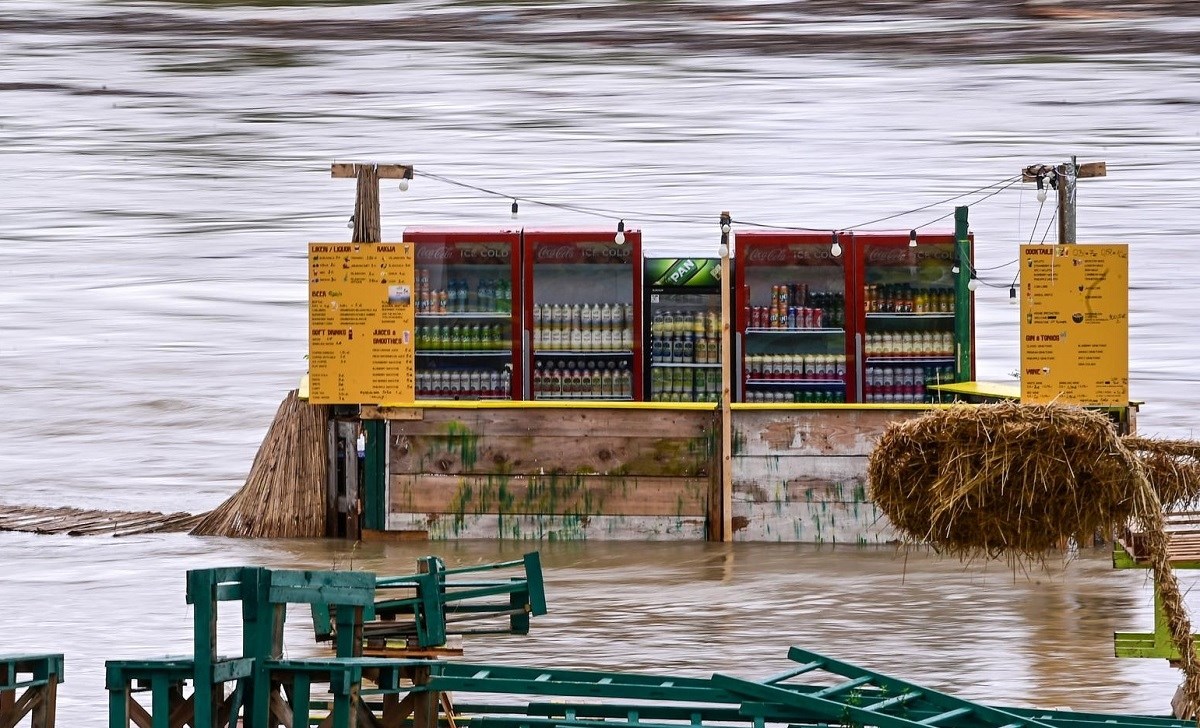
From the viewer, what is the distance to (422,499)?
44.7ft

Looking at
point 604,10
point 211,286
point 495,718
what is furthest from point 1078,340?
point 604,10

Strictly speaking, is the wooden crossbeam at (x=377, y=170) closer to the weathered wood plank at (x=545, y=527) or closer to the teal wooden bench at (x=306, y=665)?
the weathered wood plank at (x=545, y=527)

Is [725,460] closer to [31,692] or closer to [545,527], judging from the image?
[545,527]

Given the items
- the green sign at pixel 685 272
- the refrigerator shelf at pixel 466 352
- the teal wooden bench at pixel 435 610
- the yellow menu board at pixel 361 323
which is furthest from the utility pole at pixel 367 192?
the teal wooden bench at pixel 435 610

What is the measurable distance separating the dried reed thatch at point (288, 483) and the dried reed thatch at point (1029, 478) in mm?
7856

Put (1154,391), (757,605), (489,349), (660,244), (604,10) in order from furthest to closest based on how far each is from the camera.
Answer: (604,10)
(660,244)
(1154,391)
(489,349)
(757,605)

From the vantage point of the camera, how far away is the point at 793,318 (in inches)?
593

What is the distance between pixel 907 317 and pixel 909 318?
5 centimetres

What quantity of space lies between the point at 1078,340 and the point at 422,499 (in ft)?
15.4

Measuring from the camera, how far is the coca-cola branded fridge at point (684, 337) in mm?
14828

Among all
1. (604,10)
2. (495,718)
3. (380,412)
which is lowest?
(495,718)

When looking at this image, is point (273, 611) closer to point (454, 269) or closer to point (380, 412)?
point (380, 412)

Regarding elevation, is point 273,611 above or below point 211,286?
below

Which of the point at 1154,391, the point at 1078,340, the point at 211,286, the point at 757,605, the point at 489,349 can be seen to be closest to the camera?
the point at 757,605
